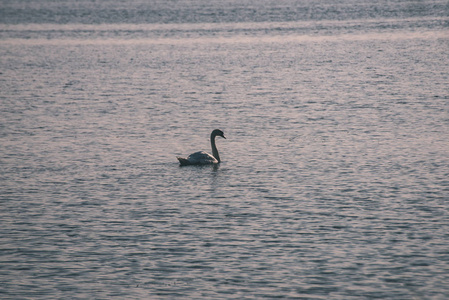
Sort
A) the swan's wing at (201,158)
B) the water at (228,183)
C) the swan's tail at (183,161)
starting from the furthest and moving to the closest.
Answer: the swan's wing at (201,158) → the swan's tail at (183,161) → the water at (228,183)

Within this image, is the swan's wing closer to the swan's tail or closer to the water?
the swan's tail

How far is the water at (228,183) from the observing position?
1675 cm

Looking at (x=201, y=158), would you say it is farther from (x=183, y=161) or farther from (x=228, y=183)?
(x=228, y=183)

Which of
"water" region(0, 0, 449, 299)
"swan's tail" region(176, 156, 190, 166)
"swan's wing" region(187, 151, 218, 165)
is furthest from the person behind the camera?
"swan's wing" region(187, 151, 218, 165)

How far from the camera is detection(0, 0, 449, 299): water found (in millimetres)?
16750

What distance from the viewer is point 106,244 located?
19.0 meters

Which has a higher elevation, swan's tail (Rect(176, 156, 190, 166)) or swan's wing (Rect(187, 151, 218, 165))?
swan's wing (Rect(187, 151, 218, 165))

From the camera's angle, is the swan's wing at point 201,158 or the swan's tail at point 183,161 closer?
the swan's tail at point 183,161

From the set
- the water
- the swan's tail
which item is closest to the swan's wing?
the swan's tail

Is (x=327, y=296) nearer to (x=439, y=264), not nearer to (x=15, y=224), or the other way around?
(x=439, y=264)

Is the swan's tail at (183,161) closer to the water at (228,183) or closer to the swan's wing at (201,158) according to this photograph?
the swan's wing at (201,158)

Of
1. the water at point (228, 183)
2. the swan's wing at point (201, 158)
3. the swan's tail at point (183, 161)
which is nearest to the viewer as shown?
the water at point (228, 183)

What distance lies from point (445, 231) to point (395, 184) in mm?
4836

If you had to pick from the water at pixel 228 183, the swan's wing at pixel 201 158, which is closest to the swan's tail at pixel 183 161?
the swan's wing at pixel 201 158
